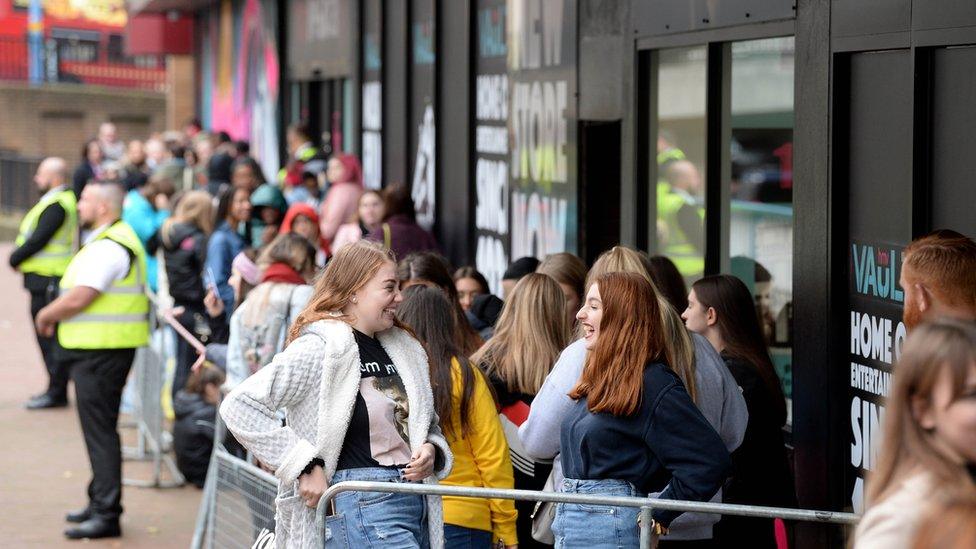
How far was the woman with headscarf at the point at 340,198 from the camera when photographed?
13078mm

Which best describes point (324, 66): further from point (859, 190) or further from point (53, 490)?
point (859, 190)

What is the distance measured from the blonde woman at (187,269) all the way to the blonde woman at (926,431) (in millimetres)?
8859

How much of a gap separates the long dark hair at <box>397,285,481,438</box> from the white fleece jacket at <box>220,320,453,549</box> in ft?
1.13

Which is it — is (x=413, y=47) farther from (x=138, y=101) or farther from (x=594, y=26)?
(x=138, y=101)

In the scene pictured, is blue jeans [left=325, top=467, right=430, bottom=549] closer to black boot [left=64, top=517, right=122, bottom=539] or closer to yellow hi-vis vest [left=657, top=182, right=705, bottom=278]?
yellow hi-vis vest [left=657, top=182, right=705, bottom=278]

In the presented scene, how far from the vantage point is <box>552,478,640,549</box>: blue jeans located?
4.62m

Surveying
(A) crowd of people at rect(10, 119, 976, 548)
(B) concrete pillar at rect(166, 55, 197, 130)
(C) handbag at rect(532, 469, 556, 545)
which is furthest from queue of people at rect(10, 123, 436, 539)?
Result: (B) concrete pillar at rect(166, 55, 197, 130)

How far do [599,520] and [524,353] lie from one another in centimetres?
131

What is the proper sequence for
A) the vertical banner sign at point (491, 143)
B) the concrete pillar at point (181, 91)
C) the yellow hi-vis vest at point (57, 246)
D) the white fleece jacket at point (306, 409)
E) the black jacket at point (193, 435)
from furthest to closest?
the concrete pillar at point (181, 91)
the yellow hi-vis vest at point (57, 246)
the vertical banner sign at point (491, 143)
the black jacket at point (193, 435)
the white fleece jacket at point (306, 409)

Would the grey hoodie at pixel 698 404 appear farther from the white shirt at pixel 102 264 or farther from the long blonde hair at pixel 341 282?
the white shirt at pixel 102 264

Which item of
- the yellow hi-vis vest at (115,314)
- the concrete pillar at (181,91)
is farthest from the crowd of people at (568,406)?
the concrete pillar at (181,91)

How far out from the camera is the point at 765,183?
798cm

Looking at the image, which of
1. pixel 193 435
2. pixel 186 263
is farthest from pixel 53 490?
pixel 186 263

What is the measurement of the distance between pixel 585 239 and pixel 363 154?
6.08 meters
